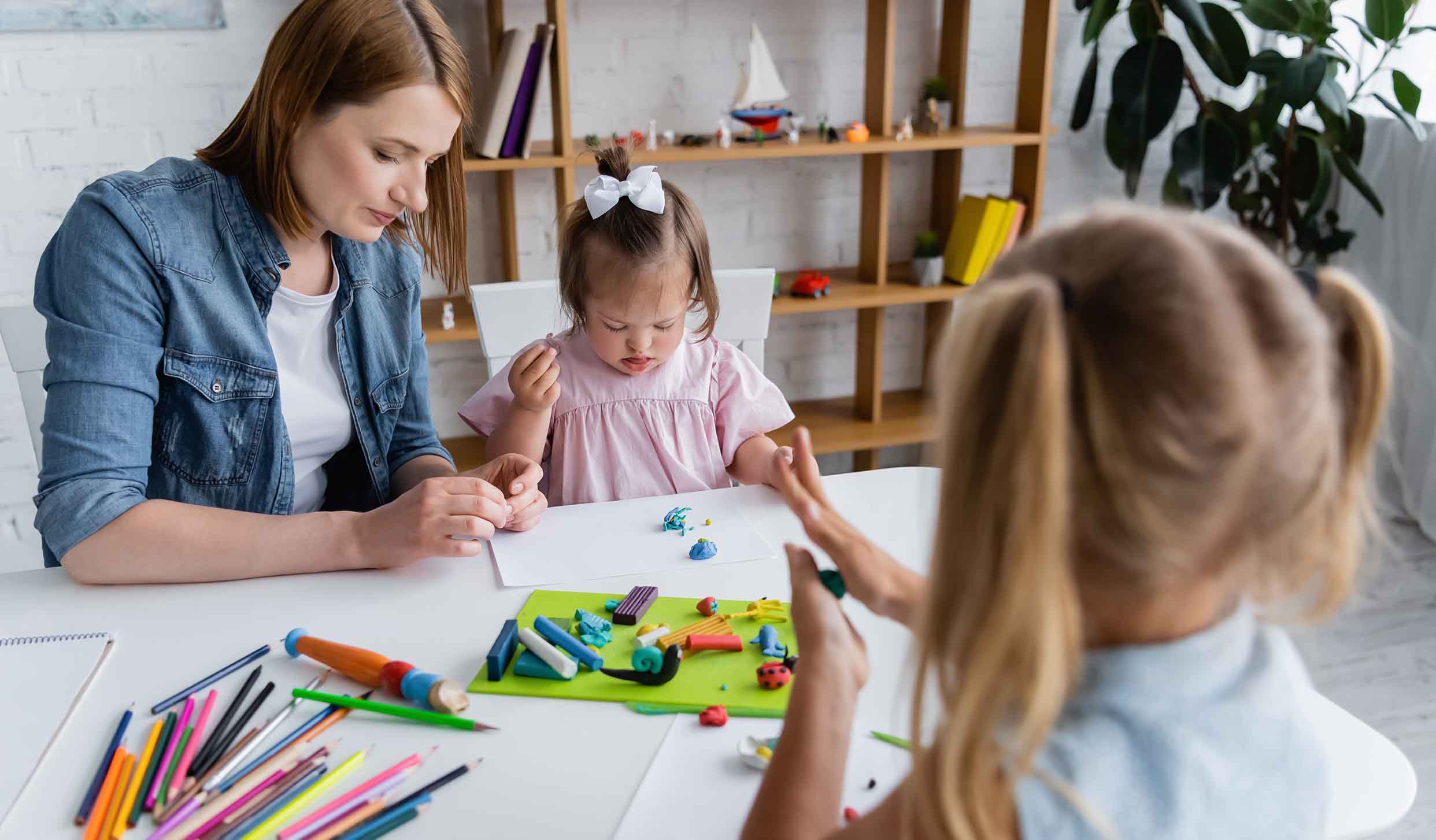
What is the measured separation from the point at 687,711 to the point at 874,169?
6.68 feet

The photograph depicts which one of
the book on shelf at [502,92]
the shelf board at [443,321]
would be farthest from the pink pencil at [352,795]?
the book on shelf at [502,92]

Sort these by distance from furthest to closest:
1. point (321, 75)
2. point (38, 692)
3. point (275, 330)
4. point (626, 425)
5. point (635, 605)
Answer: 1. point (626, 425)
2. point (275, 330)
3. point (321, 75)
4. point (635, 605)
5. point (38, 692)

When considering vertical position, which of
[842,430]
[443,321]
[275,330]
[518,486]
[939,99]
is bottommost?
[842,430]

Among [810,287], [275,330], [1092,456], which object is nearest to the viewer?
[1092,456]

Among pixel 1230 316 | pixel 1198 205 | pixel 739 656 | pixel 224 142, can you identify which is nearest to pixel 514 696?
pixel 739 656

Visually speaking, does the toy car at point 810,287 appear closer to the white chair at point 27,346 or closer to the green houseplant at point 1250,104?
the green houseplant at point 1250,104

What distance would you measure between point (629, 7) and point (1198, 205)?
55.1 inches

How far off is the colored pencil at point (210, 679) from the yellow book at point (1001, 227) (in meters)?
2.04

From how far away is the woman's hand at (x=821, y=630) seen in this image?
2.16 ft

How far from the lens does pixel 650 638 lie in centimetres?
89

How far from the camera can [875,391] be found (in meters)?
2.76

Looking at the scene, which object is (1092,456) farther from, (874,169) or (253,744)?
(874,169)

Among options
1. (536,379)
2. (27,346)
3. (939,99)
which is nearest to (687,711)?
(536,379)

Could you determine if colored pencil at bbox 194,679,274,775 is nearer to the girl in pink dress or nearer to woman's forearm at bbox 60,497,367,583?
woman's forearm at bbox 60,497,367,583
